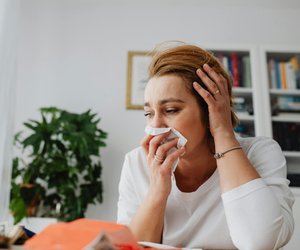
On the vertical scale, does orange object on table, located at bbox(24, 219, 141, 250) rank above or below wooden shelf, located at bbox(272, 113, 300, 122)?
below

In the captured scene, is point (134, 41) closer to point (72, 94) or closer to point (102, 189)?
point (72, 94)

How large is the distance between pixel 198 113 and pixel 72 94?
2.03m

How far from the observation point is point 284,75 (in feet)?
8.55

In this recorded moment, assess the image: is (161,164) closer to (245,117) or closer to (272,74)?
(245,117)

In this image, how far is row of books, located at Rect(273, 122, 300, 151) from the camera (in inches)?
96.3

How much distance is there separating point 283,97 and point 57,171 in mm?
1977

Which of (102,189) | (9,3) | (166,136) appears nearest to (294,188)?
(102,189)

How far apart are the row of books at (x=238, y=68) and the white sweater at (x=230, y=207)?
1631mm

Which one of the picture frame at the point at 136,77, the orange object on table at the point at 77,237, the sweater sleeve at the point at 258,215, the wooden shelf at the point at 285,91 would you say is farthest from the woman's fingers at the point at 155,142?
the wooden shelf at the point at 285,91

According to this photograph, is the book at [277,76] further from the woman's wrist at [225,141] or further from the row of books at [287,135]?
the woman's wrist at [225,141]

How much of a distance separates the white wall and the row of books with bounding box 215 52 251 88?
0.33 metres

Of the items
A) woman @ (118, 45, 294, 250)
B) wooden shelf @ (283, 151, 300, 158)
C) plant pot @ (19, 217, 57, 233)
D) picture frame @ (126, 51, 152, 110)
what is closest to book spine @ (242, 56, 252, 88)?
wooden shelf @ (283, 151, 300, 158)

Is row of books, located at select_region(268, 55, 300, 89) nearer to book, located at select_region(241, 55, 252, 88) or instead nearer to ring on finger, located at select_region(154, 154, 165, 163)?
book, located at select_region(241, 55, 252, 88)

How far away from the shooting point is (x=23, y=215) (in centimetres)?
213
